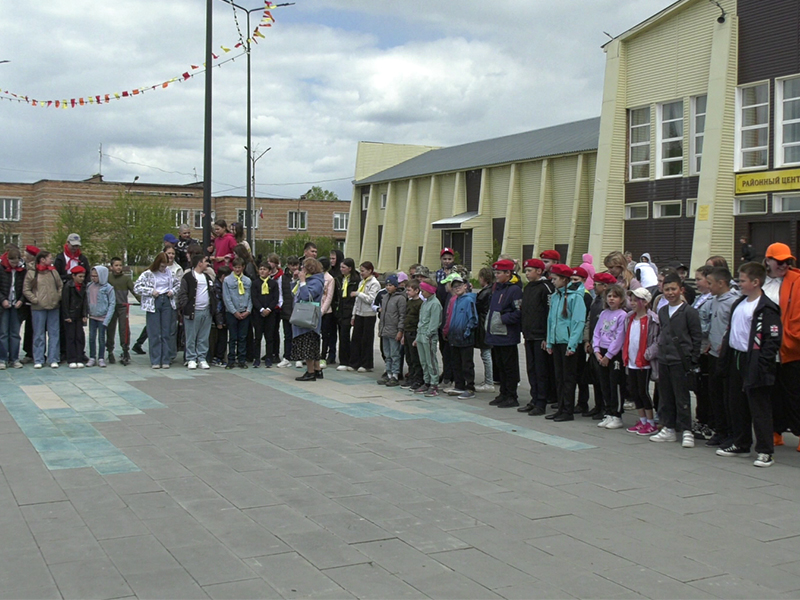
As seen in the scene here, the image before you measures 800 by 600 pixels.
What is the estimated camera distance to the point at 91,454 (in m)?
8.01

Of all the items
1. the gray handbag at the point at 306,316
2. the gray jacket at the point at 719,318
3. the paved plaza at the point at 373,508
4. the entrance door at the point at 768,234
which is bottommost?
the paved plaza at the point at 373,508

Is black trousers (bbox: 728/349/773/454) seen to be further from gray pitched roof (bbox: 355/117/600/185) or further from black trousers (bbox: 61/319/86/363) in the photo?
gray pitched roof (bbox: 355/117/600/185)

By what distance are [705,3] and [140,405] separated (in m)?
23.4

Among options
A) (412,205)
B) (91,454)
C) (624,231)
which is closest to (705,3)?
(624,231)

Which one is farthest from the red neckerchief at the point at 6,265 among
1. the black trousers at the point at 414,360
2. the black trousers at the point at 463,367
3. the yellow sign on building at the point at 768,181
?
the yellow sign on building at the point at 768,181

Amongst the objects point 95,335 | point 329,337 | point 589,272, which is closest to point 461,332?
point 589,272

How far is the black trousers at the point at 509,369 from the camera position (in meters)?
11.3

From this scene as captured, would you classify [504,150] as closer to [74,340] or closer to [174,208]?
[74,340]

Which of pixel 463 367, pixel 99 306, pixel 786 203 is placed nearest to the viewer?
pixel 463 367

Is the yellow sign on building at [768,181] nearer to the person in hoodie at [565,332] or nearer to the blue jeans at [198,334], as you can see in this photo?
the person in hoodie at [565,332]

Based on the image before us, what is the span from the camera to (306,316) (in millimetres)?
13094

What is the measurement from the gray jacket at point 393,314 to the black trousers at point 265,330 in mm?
2848

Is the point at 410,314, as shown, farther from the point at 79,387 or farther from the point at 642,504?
the point at 642,504

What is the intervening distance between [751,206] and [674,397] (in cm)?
1847
